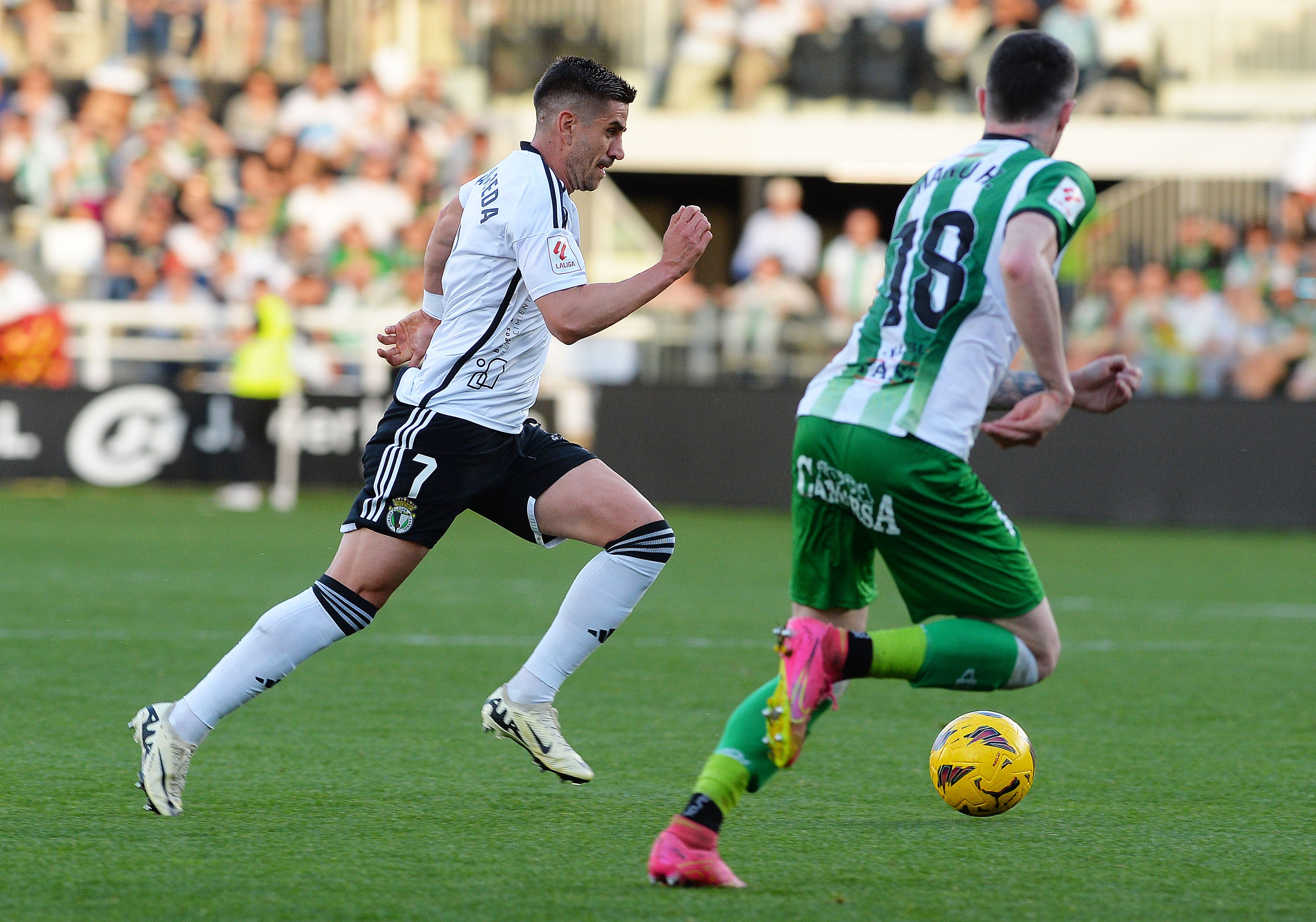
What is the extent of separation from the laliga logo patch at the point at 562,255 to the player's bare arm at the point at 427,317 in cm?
38

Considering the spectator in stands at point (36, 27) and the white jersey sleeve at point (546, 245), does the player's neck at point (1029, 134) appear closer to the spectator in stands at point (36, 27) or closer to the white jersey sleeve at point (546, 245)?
the white jersey sleeve at point (546, 245)

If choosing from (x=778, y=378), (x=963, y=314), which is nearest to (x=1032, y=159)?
(x=963, y=314)

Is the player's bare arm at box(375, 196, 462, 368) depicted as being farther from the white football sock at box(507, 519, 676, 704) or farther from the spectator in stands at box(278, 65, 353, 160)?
the spectator in stands at box(278, 65, 353, 160)

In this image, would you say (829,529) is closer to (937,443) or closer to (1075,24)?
(937,443)

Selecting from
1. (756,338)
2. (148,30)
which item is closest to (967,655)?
(756,338)

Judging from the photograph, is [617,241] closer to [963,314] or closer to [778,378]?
[778,378]

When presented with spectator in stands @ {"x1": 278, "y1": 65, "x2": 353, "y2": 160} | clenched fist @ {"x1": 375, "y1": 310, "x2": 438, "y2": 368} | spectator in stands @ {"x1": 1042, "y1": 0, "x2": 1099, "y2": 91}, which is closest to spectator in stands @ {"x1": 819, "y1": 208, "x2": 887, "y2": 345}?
spectator in stands @ {"x1": 1042, "y1": 0, "x2": 1099, "y2": 91}

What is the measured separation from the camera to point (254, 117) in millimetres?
19906

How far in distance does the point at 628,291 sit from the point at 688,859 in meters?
1.37

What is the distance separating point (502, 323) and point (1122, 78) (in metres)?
18.0

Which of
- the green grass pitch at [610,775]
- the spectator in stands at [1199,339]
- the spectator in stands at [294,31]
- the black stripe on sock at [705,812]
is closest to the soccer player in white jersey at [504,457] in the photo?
the green grass pitch at [610,775]

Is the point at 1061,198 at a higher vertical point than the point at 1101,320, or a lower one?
higher

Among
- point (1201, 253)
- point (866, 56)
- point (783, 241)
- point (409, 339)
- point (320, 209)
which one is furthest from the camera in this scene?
point (866, 56)

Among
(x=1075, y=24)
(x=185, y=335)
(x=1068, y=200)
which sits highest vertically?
(x=1075, y=24)
